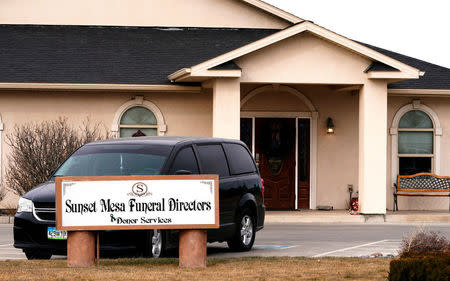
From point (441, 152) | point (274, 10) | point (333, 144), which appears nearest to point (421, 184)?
point (441, 152)

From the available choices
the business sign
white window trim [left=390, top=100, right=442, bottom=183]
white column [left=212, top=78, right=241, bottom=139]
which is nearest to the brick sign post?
the business sign

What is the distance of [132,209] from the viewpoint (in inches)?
465

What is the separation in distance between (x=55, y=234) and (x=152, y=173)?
1583mm

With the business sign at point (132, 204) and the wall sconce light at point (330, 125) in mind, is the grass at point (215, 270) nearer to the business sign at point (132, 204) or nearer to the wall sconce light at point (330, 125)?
the business sign at point (132, 204)

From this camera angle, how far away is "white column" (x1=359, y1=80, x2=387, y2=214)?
23.0m

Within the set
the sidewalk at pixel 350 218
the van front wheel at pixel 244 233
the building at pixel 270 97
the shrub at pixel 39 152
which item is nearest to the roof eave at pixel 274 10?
the building at pixel 270 97

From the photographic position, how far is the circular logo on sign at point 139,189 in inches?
465

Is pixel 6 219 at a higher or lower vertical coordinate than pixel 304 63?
lower

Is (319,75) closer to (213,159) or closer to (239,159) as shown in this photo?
(239,159)

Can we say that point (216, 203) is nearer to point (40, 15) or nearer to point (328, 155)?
point (328, 155)

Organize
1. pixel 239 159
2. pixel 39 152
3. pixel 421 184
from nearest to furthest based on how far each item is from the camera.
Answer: pixel 239 159, pixel 39 152, pixel 421 184

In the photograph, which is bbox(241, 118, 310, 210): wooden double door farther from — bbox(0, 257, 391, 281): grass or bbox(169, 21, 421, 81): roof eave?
bbox(0, 257, 391, 281): grass

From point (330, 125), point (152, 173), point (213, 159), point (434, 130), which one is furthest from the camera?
point (434, 130)

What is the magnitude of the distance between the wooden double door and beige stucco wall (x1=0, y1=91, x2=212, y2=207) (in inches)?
51.5
